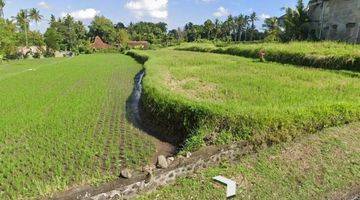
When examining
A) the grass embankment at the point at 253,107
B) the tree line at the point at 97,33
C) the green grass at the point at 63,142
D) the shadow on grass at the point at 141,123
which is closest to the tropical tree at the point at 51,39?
the tree line at the point at 97,33

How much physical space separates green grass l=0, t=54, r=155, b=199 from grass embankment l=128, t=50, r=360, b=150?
2.68 ft

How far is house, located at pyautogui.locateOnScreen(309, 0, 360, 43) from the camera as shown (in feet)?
67.2

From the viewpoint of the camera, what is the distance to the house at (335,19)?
67.2 ft

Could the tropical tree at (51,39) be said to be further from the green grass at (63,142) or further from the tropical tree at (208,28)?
the green grass at (63,142)

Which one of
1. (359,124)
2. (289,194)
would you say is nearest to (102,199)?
(289,194)

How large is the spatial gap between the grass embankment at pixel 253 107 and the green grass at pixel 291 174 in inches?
13.4

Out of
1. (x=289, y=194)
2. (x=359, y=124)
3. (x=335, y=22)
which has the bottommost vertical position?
(x=289, y=194)

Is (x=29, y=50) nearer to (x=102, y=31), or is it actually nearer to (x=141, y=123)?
(x=102, y=31)

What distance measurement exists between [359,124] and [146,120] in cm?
463

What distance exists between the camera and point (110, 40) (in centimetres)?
7175

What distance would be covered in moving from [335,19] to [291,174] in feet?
64.6

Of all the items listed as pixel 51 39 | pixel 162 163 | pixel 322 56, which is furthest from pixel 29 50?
pixel 162 163

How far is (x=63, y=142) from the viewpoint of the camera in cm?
684

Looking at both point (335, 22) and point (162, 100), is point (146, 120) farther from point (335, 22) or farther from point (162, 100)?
point (335, 22)
